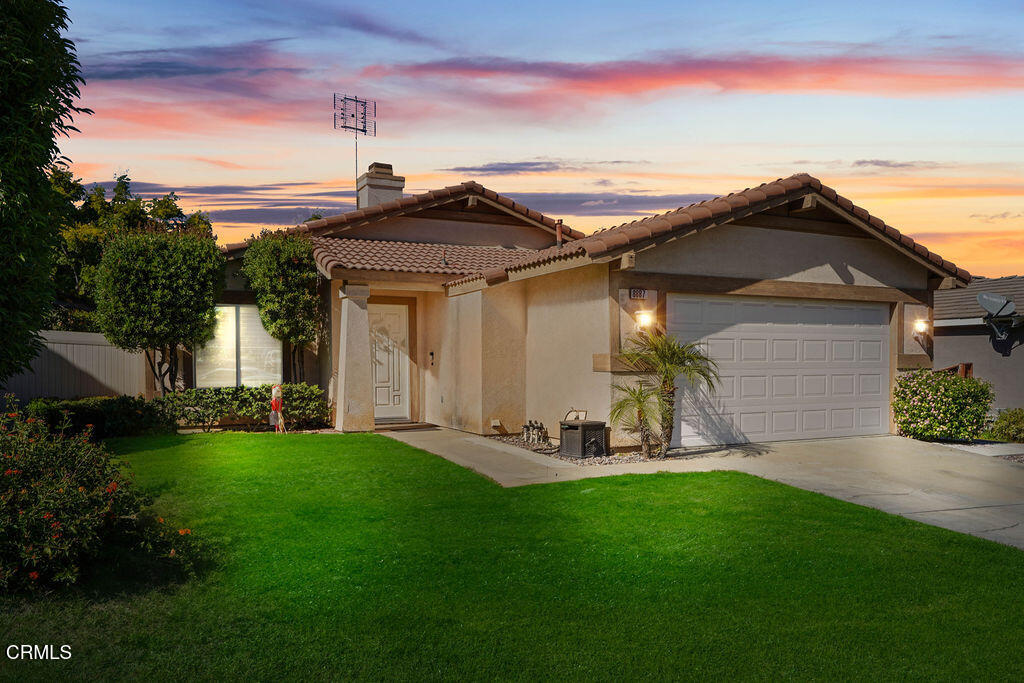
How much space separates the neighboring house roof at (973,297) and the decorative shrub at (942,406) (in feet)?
22.6

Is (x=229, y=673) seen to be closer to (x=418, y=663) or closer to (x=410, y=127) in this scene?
(x=418, y=663)

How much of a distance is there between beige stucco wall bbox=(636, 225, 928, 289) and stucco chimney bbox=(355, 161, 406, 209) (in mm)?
7897

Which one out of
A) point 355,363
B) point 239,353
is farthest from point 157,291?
point 355,363

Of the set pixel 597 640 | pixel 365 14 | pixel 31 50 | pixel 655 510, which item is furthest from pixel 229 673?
pixel 365 14

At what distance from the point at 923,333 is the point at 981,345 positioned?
21.9ft

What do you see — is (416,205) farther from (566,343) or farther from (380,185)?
(566,343)

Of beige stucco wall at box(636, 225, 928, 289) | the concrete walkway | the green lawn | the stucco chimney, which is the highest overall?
the stucco chimney

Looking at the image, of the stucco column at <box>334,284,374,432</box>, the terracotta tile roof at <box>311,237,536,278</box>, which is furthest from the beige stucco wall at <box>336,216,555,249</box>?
the stucco column at <box>334,284,374,432</box>

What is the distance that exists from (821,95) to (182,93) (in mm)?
11676

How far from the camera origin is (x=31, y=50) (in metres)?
10.2

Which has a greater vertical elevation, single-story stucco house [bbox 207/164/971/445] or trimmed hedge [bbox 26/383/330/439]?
single-story stucco house [bbox 207/164/971/445]

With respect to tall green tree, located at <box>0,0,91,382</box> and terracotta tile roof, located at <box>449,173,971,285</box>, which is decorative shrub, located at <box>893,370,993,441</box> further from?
tall green tree, located at <box>0,0,91,382</box>

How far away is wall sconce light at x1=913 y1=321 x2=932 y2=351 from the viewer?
47.8 feet

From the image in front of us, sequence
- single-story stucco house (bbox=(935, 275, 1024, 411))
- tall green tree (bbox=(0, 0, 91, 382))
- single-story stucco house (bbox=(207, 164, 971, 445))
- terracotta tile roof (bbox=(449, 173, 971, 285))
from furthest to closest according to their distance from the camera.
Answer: single-story stucco house (bbox=(935, 275, 1024, 411))
single-story stucco house (bbox=(207, 164, 971, 445))
terracotta tile roof (bbox=(449, 173, 971, 285))
tall green tree (bbox=(0, 0, 91, 382))
